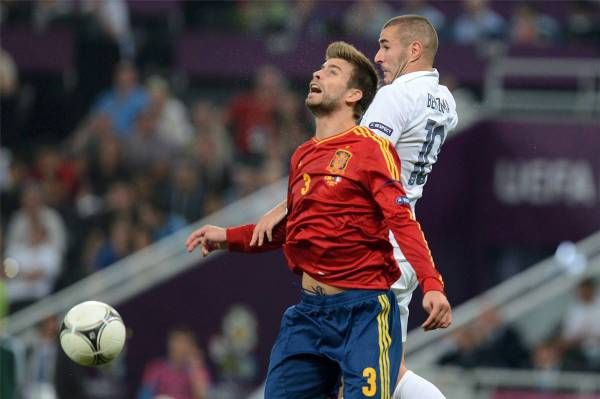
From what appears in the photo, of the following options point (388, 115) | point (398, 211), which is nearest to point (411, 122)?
point (388, 115)

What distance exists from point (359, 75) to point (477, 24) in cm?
1075

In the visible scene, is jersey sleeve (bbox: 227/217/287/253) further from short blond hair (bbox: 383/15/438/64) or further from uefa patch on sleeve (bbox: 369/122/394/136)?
short blond hair (bbox: 383/15/438/64)

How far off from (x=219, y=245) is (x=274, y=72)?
32.1 feet

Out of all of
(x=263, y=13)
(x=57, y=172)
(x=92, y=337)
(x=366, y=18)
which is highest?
(x=263, y=13)

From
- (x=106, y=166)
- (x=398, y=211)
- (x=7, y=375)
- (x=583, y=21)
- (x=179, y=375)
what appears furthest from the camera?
(x=583, y=21)

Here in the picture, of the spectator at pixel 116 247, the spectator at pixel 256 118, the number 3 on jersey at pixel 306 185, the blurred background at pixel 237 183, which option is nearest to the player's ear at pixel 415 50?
the number 3 on jersey at pixel 306 185

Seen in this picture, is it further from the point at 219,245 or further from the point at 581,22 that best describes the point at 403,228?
the point at 581,22

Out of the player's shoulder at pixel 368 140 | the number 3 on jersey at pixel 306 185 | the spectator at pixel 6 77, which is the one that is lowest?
the number 3 on jersey at pixel 306 185

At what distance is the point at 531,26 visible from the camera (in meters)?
18.5

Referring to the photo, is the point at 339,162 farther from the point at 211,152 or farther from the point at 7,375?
the point at 211,152

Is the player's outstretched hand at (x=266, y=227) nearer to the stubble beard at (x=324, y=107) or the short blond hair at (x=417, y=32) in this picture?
the stubble beard at (x=324, y=107)

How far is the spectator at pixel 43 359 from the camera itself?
1525 cm

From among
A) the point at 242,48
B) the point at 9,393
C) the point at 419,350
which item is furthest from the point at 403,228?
the point at 242,48

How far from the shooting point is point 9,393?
13.7 meters
